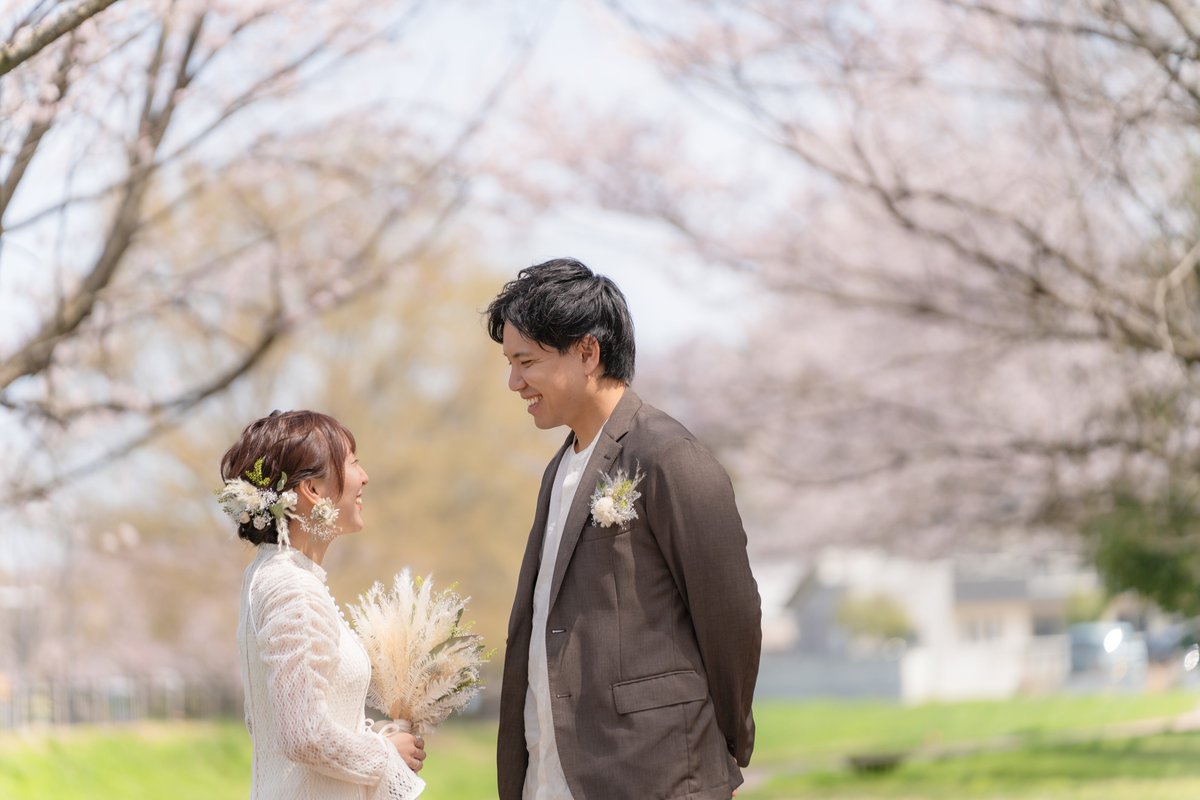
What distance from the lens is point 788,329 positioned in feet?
54.9

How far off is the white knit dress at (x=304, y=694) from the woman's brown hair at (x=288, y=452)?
5.7 inches

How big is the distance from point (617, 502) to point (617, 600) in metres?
0.19

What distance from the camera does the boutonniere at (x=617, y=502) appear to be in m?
2.83

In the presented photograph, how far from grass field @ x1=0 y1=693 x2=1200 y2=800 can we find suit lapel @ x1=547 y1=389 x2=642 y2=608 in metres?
6.20

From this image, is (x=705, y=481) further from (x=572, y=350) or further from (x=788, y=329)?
(x=788, y=329)

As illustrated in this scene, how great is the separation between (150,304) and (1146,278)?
17.6ft

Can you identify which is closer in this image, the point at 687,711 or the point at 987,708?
the point at 687,711

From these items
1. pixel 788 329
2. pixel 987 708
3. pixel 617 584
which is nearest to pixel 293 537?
pixel 617 584

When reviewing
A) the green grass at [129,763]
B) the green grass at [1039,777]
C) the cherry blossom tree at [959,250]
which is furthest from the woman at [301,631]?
the green grass at [129,763]

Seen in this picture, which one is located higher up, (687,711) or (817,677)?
(817,677)

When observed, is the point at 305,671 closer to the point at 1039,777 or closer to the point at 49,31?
the point at 49,31

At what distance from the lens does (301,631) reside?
2.70 meters

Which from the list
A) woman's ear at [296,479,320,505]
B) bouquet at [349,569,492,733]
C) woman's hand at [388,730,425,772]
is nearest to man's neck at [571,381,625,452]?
→ bouquet at [349,569,492,733]

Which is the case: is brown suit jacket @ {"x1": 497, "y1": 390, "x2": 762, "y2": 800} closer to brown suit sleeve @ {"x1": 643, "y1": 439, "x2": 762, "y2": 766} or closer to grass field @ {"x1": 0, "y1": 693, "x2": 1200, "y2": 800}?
brown suit sleeve @ {"x1": 643, "y1": 439, "x2": 762, "y2": 766}
